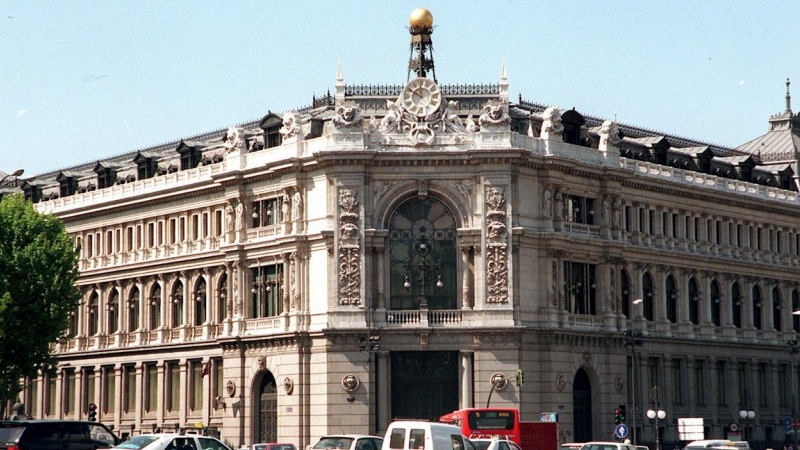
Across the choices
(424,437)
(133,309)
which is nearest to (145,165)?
(133,309)

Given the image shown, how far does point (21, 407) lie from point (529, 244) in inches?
1188

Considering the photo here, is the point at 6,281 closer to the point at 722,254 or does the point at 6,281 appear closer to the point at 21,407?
the point at 21,407

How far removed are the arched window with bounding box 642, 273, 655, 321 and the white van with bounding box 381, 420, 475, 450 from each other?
149 ft

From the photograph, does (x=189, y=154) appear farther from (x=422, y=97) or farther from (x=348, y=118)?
(x=422, y=97)

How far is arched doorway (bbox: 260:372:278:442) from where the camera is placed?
333 feet

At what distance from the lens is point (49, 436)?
217 feet

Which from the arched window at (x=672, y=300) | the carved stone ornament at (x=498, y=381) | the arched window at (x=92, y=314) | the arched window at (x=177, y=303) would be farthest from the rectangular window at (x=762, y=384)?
the arched window at (x=92, y=314)

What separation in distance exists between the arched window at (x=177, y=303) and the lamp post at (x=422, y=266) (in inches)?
860

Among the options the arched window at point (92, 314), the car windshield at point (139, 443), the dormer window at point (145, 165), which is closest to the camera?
the car windshield at point (139, 443)

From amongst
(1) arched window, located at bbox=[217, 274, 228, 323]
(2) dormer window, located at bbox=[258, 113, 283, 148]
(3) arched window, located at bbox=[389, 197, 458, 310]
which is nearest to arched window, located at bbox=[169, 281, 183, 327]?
(1) arched window, located at bbox=[217, 274, 228, 323]

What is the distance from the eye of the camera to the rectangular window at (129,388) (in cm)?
11738

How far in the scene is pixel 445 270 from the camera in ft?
323

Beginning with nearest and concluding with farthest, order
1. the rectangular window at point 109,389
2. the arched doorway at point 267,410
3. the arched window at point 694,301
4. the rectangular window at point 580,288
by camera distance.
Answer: the arched doorway at point 267,410 < the rectangular window at point 580,288 < the arched window at point 694,301 < the rectangular window at point 109,389

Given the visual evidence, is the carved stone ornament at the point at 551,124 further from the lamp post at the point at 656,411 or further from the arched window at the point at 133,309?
the arched window at the point at 133,309
